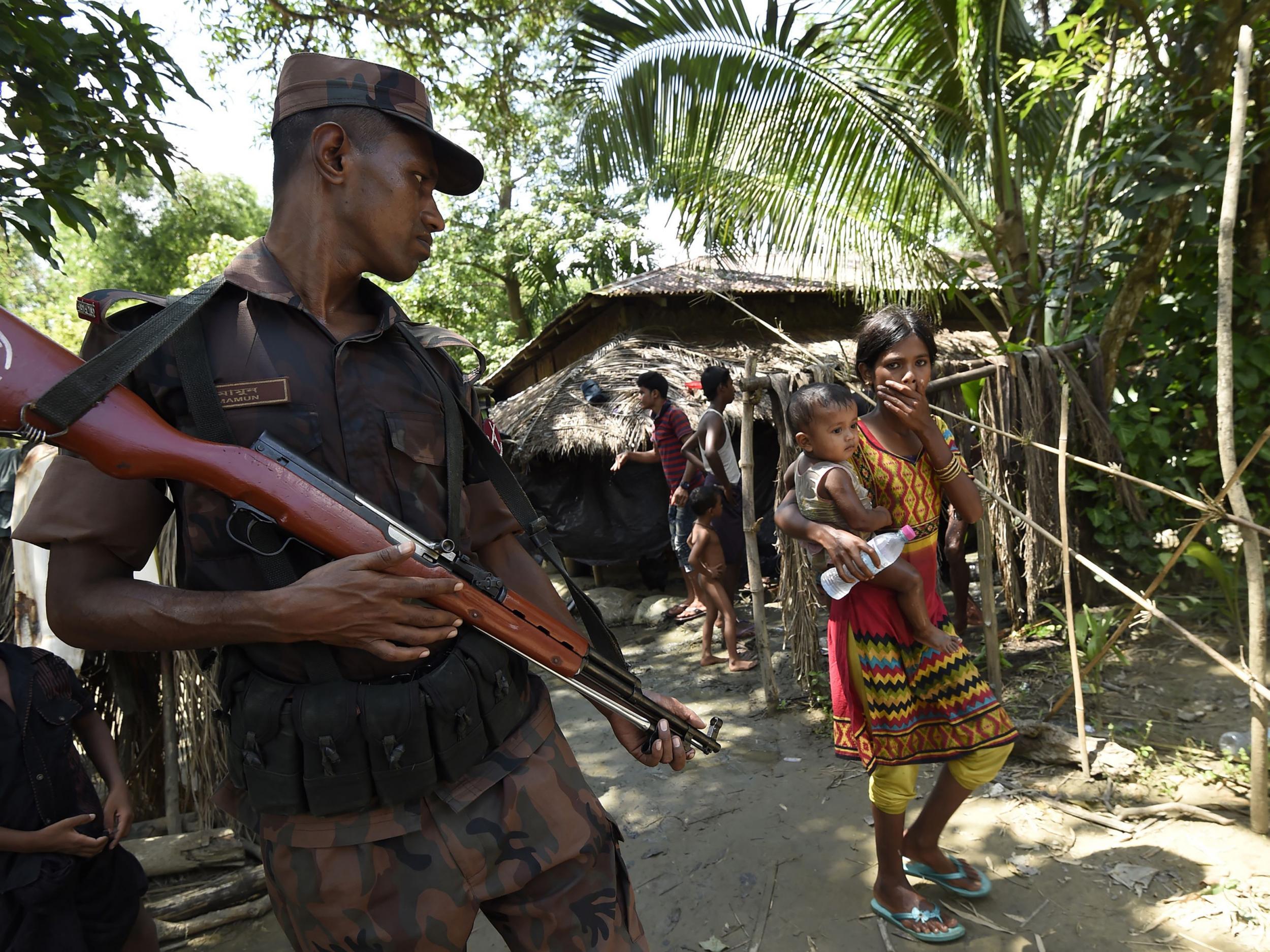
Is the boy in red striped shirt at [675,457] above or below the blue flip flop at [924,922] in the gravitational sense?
above

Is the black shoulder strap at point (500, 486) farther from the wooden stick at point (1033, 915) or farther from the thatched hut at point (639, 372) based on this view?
the thatched hut at point (639, 372)

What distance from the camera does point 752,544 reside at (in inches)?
188

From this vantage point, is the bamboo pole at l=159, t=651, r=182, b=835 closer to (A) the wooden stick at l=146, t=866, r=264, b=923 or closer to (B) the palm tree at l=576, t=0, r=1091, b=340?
(A) the wooden stick at l=146, t=866, r=264, b=923

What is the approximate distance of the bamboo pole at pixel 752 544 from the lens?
465 cm

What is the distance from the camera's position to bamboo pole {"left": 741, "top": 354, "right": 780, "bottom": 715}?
465cm

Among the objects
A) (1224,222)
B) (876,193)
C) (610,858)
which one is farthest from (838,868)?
(876,193)

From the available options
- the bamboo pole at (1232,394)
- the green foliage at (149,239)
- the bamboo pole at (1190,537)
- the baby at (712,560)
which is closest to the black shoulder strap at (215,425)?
the bamboo pole at (1190,537)

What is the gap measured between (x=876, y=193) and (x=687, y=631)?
3943 mm

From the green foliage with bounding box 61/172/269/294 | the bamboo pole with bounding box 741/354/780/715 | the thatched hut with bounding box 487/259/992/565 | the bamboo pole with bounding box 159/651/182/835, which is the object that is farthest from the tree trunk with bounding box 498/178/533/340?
the bamboo pole with bounding box 159/651/182/835

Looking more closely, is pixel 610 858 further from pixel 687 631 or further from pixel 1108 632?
pixel 687 631

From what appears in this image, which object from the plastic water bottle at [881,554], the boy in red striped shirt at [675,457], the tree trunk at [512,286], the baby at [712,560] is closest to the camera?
the plastic water bottle at [881,554]

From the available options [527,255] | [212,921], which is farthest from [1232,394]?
[527,255]

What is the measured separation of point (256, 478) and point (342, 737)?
0.45m

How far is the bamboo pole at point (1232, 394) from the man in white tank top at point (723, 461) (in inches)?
126
